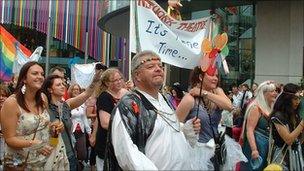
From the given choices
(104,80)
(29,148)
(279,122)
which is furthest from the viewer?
(104,80)

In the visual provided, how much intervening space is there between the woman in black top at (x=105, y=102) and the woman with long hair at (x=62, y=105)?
0.19 meters

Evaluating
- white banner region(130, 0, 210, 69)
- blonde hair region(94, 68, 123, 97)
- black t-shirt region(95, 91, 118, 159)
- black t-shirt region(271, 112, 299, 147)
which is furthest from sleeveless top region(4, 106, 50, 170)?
white banner region(130, 0, 210, 69)

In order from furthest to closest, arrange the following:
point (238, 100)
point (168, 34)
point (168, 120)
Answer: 1. point (238, 100)
2. point (168, 34)
3. point (168, 120)

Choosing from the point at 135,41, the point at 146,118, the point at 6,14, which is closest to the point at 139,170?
the point at 146,118

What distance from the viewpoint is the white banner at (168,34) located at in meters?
8.55

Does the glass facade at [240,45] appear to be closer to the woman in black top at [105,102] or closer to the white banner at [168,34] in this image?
the white banner at [168,34]

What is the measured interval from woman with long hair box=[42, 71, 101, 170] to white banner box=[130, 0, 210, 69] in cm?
257

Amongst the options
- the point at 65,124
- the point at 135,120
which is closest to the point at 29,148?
the point at 65,124

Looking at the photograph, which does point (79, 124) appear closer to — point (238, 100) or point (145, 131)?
point (145, 131)

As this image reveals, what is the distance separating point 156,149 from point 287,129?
2811 millimetres

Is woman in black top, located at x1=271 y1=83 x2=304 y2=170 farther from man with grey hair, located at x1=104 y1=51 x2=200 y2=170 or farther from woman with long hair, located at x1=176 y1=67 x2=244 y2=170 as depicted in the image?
man with grey hair, located at x1=104 y1=51 x2=200 y2=170

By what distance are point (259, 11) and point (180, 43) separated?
14.9m

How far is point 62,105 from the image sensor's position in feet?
18.7

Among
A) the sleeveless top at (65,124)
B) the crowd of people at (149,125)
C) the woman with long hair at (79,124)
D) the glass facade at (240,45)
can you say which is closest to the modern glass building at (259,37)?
the glass facade at (240,45)
